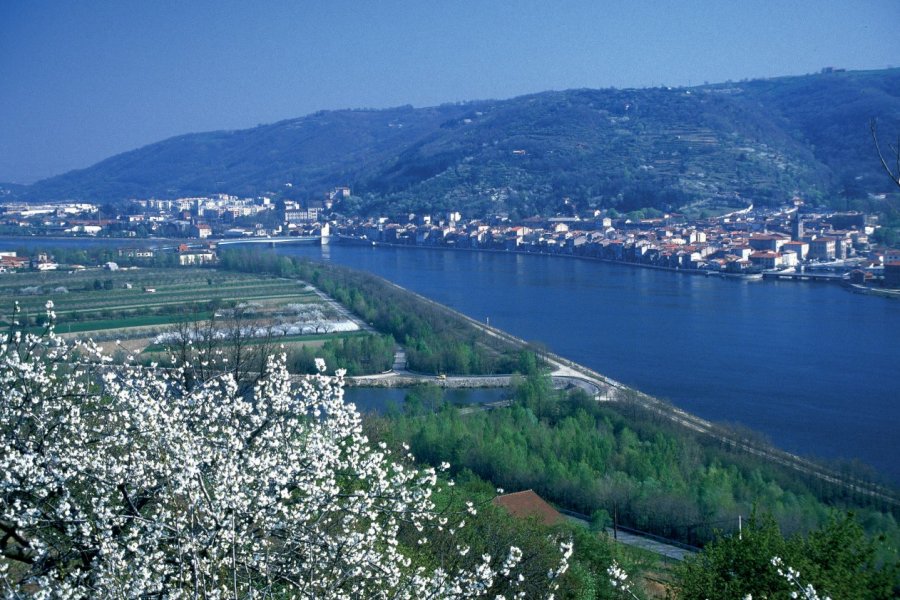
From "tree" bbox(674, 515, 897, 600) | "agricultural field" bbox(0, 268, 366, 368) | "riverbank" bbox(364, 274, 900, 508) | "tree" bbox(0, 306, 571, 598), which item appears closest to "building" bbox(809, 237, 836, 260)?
"agricultural field" bbox(0, 268, 366, 368)

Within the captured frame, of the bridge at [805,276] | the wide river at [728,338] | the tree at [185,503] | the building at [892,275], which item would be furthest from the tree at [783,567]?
the bridge at [805,276]

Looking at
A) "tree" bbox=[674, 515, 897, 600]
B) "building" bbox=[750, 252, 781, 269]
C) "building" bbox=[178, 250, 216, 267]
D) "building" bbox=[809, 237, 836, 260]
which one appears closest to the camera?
"tree" bbox=[674, 515, 897, 600]

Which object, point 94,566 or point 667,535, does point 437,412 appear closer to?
point 667,535

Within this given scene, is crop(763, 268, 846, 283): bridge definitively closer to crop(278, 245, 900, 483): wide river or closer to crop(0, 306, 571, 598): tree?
crop(278, 245, 900, 483): wide river

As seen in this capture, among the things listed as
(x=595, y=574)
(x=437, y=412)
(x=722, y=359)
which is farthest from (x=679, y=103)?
(x=595, y=574)

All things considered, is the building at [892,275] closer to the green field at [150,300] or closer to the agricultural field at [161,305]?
the agricultural field at [161,305]
